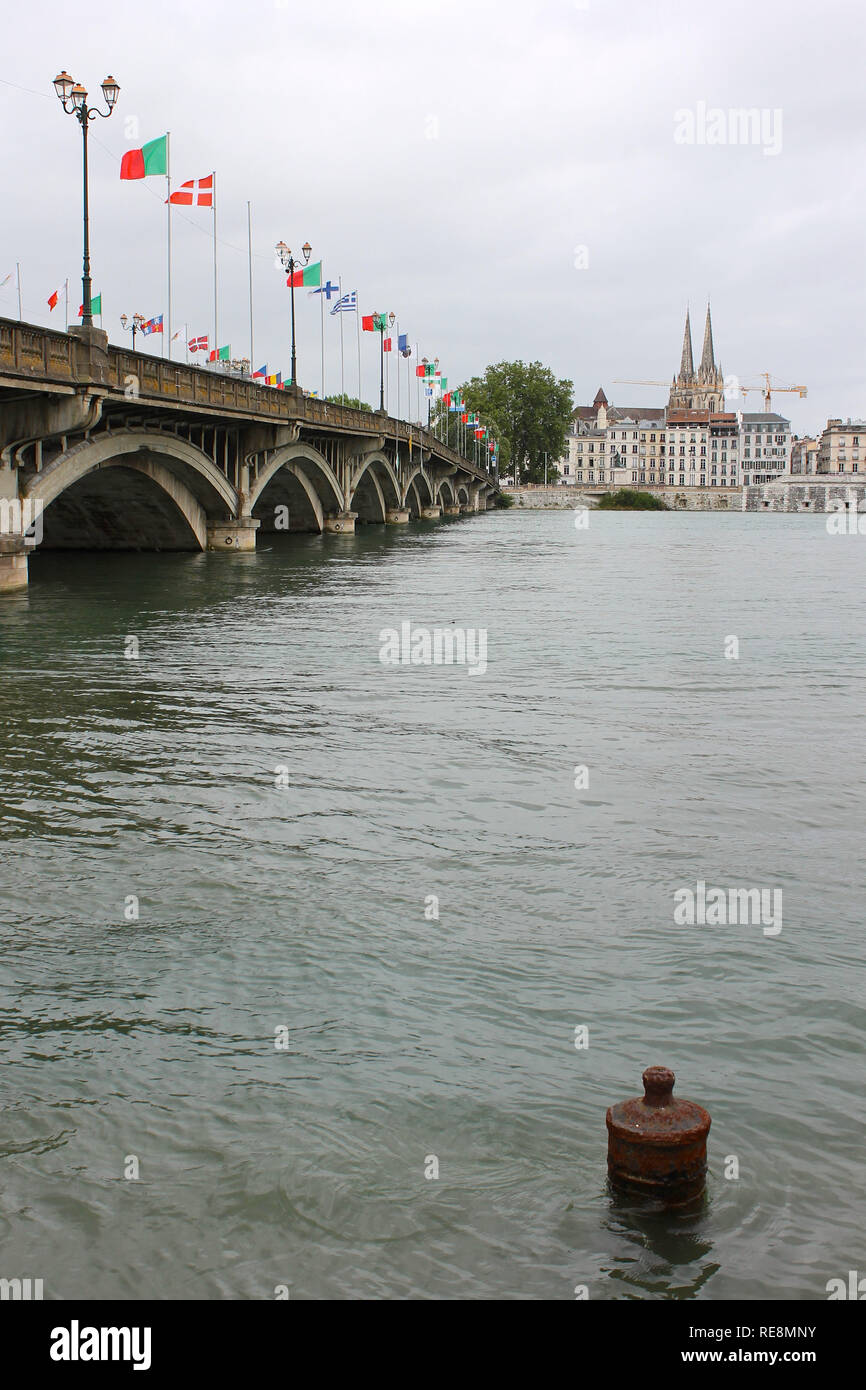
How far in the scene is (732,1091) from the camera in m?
5.91

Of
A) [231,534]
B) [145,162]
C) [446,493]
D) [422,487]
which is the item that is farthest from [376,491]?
[145,162]

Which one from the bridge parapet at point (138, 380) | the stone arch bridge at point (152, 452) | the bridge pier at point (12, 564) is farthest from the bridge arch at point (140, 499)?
the bridge pier at point (12, 564)

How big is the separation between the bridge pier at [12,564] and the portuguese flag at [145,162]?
9769 mm

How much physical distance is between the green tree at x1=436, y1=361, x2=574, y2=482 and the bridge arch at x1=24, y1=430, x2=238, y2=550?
117 metres

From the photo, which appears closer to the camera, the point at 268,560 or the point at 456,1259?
the point at 456,1259

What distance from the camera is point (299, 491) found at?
60.1 meters

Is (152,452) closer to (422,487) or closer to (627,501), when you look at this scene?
(422,487)

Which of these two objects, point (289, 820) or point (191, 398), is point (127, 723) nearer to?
point (289, 820)

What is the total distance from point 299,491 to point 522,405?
347 feet

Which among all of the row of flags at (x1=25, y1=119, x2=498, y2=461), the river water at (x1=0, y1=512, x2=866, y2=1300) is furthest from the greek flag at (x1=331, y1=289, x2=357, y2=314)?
the river water at (x1=0, y1=512, x2=866, y2=1300)

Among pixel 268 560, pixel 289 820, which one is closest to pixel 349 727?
pixel 289 820

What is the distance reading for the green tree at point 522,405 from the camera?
160 metres

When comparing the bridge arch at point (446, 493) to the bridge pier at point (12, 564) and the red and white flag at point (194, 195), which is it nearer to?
the red and white flag at point (194, 195)
